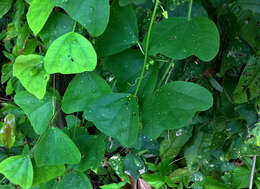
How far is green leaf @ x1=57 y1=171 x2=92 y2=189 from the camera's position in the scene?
1.61ft

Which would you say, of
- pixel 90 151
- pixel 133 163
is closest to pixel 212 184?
Result: pixel 133 163

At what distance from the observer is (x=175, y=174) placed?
0.84 m

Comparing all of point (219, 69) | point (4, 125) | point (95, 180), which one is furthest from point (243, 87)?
point (95, 180)

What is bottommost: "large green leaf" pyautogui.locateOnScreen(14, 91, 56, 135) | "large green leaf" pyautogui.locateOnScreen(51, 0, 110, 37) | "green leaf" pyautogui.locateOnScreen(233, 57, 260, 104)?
"large green leaf" pyautogui.locateOnScreen(14, 91, 56, 135)

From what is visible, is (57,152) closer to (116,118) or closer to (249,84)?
(116,118)

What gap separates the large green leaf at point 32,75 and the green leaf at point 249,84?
415 mm

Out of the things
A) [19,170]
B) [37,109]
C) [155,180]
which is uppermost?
[37,109]

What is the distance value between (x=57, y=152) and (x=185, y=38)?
29 cm

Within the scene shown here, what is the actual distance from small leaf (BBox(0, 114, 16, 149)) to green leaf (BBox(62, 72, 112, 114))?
36cm

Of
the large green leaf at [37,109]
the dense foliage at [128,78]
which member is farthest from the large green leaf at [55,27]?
the large green leaf at [37,109]

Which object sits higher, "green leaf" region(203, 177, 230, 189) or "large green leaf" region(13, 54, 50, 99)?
"large green leaf" region(13, 54, 50, 99)

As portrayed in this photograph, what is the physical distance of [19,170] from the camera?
1.53ft

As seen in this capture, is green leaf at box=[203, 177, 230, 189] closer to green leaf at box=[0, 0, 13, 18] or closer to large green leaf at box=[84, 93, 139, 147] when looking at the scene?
large green leaf at box=[84, 93, 139, 147]

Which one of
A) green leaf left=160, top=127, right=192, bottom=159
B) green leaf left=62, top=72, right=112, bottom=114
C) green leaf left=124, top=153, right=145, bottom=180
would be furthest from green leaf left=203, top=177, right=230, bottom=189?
green leaf left=62, top=72, right=112, bottom=114
